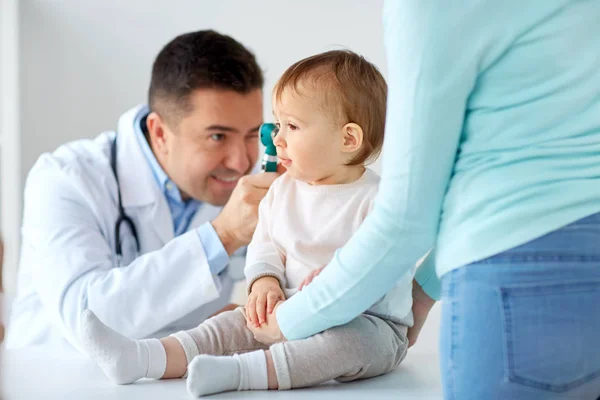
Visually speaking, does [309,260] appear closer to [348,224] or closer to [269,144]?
[348,224]

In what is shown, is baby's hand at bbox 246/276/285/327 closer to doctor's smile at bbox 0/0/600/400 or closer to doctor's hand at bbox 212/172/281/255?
doctor's smile at bbox 0/0/600/400

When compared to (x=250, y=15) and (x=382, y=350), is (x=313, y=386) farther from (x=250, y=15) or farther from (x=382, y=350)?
(x=250, y=15)

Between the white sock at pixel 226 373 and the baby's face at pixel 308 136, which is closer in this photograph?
the white sock at pixel 226 373

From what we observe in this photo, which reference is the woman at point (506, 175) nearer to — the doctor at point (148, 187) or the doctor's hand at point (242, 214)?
the doctor's hand at point (242, 214)

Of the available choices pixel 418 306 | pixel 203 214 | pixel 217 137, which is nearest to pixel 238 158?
pixel 217 137

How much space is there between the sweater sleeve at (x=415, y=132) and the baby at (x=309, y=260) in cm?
23

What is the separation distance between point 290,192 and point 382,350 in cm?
29

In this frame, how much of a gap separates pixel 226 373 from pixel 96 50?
2.32 m

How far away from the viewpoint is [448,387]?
2.76 feet

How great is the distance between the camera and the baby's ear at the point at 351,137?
3.83 ft

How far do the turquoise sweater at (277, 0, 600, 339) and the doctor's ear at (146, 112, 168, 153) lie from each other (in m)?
1.40

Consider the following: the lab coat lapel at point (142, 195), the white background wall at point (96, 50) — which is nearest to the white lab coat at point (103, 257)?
the lab coat lapel at point (142, 195)

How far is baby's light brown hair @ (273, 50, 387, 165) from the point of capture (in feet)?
3.80

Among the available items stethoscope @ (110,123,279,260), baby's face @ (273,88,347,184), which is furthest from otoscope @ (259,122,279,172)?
baby's face @ (273,88,347,184)
